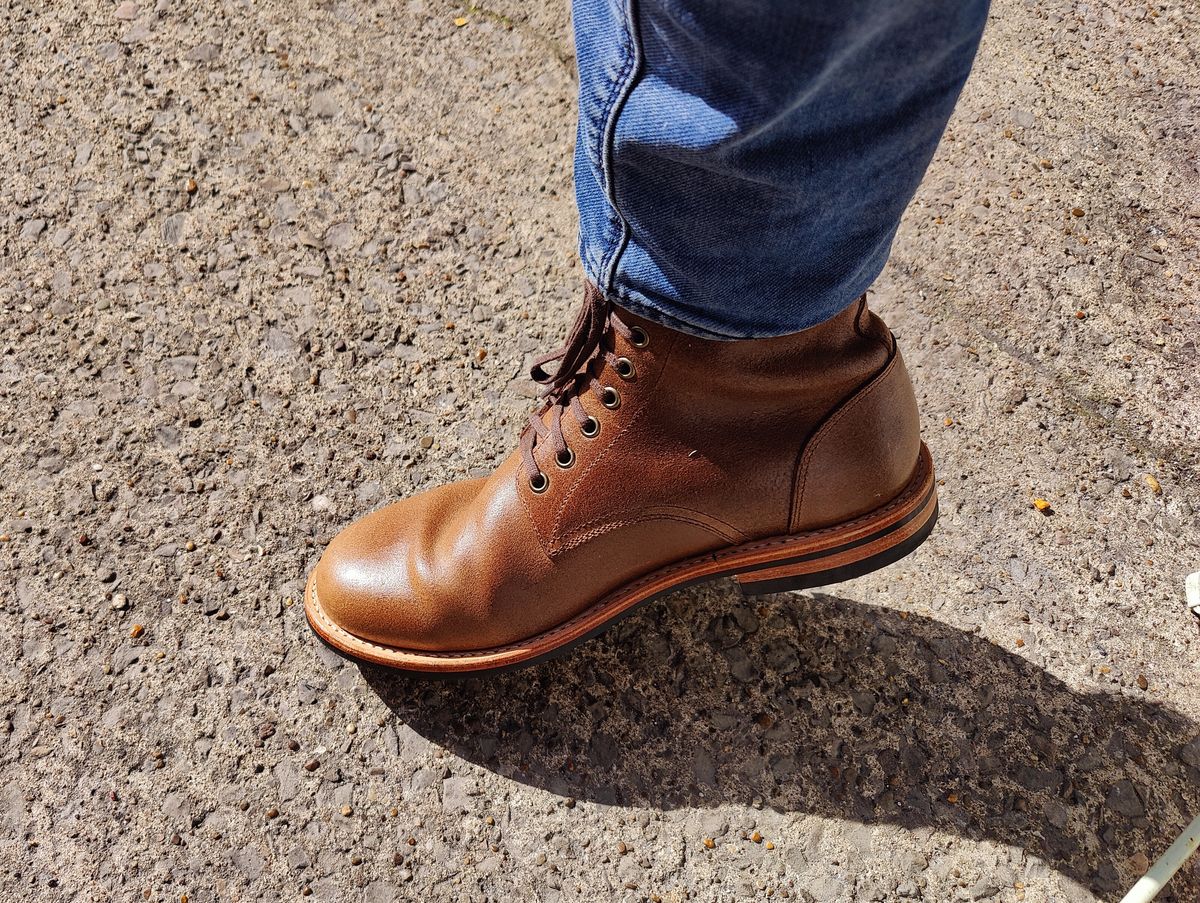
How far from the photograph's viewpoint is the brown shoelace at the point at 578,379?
4.00 ft

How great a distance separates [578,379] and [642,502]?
0.67ft

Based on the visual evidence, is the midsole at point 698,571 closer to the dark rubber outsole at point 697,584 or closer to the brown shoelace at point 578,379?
the dark rubber outsole at point 697,584

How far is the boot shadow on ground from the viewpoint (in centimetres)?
144

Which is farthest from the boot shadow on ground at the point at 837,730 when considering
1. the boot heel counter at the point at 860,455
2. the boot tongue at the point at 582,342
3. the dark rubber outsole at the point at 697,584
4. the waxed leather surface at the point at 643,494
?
the boot tongue at the point at 582,342

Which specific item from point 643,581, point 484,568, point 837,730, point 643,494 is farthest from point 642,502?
point 837,730

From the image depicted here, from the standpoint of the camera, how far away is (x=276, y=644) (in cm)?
160

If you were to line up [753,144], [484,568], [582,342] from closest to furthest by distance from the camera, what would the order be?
[753,144] → [582,342] → [484,568]

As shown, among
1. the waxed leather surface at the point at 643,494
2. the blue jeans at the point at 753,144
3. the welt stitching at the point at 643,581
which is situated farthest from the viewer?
the welt stitching at the point at 643,581

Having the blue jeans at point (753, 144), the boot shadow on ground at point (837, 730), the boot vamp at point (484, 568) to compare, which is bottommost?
the boot shadow on ground at point (837, 730)

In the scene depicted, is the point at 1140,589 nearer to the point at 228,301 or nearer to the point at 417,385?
the point at 417,385

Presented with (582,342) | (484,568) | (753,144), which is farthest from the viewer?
(484,568)

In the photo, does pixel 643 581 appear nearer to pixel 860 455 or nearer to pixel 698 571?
pixel 698 571

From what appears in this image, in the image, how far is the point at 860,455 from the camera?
4.25 feet

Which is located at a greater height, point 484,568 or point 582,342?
point 582,342
